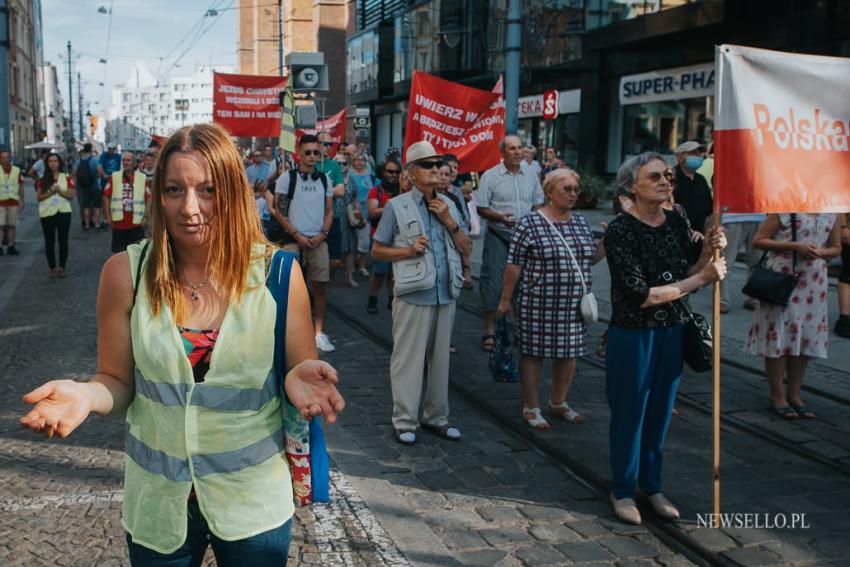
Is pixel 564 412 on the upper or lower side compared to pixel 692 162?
lower

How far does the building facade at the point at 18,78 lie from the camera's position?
4669 cm

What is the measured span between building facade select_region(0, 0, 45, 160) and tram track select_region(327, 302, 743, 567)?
43.2 m

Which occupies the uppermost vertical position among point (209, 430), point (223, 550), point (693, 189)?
point (693, 189)

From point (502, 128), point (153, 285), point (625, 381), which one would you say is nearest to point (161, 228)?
point (153, 285)

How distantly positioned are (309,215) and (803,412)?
472 centimetres

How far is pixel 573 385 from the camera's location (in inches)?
281

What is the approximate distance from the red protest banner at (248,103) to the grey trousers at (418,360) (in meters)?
9.82

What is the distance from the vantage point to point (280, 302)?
7.57ft

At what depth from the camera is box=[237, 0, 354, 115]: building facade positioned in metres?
58.9

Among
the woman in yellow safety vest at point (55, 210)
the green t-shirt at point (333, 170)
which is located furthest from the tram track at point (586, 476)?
the woman in yellow safety vest at point (55, 210)

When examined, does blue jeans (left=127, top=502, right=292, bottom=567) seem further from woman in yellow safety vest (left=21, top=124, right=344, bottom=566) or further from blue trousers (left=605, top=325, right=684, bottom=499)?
blue trousers (left=605, top=325, right=684, bottom=499)

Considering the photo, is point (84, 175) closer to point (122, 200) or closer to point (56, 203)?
point (56, 203)

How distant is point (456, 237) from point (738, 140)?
2.01 meters

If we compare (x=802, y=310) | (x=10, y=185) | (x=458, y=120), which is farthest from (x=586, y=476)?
(x=10, y=185)
